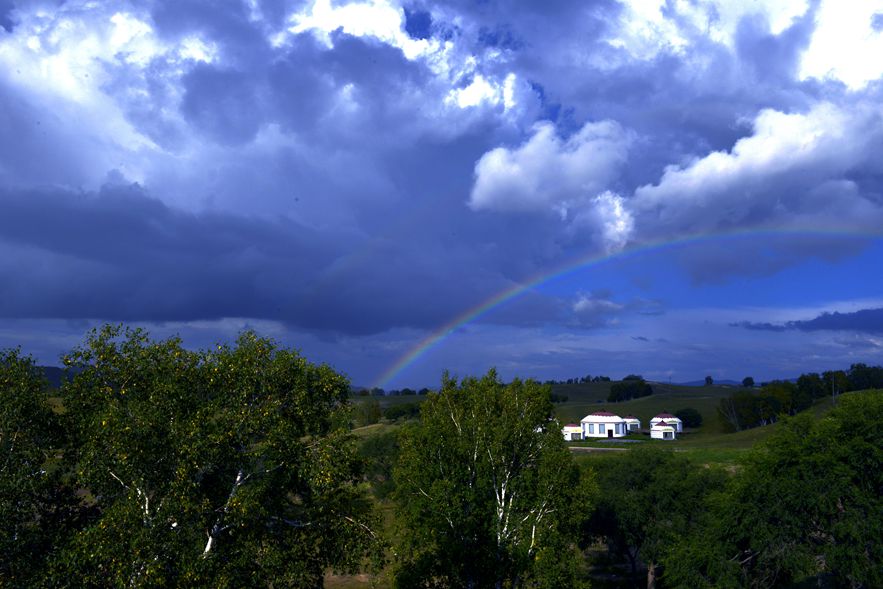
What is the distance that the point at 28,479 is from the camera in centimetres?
2030

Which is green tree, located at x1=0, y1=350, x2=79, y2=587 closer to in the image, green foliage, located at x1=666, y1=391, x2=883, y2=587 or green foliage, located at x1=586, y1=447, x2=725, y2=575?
green foliage, located at x1=666, y1=391, x2=883, y2=587

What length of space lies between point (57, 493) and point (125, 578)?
18.8 ft

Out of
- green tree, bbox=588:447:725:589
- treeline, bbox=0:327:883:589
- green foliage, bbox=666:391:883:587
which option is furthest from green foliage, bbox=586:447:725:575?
treeline, bbox=0:327:883:589

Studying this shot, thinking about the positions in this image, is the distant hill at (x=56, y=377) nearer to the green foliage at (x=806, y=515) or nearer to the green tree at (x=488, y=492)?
the green tree at (x=488, y=492)

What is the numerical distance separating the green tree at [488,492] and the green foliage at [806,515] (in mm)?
10620

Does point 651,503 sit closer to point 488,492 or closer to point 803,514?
point 803,514

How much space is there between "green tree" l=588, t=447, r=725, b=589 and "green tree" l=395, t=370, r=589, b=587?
839 inches

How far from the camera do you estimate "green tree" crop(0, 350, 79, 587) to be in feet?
64.5

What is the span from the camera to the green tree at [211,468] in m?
19.3

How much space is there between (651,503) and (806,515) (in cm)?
2120

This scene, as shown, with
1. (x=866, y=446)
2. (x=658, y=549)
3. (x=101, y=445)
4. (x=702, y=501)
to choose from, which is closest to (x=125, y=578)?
(x=101, y=445)

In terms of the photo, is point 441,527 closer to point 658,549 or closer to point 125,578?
point 125,578

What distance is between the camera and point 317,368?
2505cm

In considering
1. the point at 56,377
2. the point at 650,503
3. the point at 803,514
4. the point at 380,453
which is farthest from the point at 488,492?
the point at 380,453
